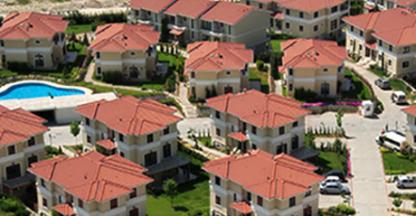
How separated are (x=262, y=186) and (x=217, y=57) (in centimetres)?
2788

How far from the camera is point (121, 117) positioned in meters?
75.9

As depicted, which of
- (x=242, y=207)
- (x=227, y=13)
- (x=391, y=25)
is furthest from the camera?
(x=227, y=13)

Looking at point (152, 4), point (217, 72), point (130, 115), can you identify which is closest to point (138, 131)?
point (130, 115)

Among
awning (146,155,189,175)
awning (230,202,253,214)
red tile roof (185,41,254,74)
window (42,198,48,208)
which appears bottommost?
window (42,198,48,208)

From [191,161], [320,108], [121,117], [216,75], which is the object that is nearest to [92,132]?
[121,117]

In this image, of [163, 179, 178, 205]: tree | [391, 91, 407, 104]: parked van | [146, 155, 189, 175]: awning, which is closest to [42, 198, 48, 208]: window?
[163, 179, 178, 205]: tree

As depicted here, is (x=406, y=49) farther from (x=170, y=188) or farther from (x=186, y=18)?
(x=170, y=188)

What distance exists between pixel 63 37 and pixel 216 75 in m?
20.2

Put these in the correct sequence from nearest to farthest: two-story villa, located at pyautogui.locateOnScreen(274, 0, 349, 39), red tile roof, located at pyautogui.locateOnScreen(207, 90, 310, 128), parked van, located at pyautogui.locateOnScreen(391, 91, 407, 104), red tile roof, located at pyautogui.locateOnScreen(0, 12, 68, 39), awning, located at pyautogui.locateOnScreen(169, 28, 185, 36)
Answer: red tile roof, located at pyautogui.locateOnScreen(207, 90, 310, 128), parked van, located at pyautogui.locateOnScreen(391, 91, 407, 104), red tile roof, located at pyautogui.locateOnScreen(0, 12, 68, 39), two-story villa, located at pyautogui.locateOnScreen(274, 0, 349, 39), awning, located at pyautogui.locateOnScreen(169, 28, 185, 36)

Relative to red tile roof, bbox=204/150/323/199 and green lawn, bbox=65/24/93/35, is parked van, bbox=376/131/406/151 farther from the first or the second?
green lawn, bbox=65/24/93/35

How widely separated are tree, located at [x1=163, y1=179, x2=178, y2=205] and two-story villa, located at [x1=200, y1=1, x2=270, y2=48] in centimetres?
3364

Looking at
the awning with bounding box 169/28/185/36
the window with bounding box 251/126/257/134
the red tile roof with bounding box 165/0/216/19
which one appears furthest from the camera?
the awning with bounding box 169/28/185/36

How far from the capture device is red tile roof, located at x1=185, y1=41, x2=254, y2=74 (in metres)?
89.4

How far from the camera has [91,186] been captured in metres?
→ 64.8
